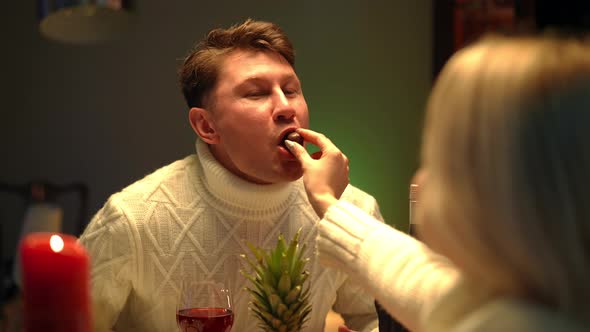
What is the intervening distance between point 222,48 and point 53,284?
1.14 m

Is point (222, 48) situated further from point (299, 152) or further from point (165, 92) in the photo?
point (165, 92)

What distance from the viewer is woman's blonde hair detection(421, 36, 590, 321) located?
589mm

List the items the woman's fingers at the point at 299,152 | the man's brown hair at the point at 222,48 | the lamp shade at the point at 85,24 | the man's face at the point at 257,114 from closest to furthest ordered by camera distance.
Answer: the woman's fingers at the point at 299,152, the lamp shade at the point at 85,24, the man's face at the point at 257,114, the man's brown hair at the point at 222,48

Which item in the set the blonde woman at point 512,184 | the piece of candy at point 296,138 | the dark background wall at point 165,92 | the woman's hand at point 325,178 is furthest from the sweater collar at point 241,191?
the dark background wall at point 165,92

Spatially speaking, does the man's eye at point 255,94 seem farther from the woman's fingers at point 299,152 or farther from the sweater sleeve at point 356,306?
the sweater sleeve at point 356,306

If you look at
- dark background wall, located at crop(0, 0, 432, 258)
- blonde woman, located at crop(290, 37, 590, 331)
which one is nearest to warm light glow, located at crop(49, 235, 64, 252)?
blonde woman, located at crop(290, 37, 590, 331)

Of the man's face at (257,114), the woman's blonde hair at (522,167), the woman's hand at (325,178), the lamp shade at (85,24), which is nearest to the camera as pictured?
the woman's blonde hair at (522,167)

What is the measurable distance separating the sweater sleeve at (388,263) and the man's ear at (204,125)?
74 cm

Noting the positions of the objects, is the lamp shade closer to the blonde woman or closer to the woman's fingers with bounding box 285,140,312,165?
the woman's fingers with bounding box 285,140,312,165

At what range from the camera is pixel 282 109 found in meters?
1.55

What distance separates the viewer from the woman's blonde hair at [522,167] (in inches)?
23.2

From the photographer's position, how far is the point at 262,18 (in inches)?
157

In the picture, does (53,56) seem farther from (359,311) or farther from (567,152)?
(567,152)

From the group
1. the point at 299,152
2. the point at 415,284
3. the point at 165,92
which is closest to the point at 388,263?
the point at 415,284
